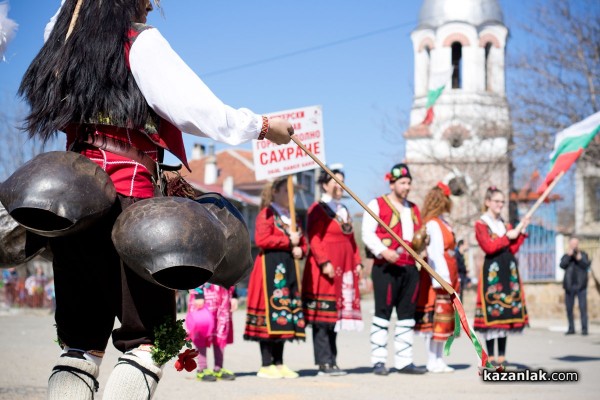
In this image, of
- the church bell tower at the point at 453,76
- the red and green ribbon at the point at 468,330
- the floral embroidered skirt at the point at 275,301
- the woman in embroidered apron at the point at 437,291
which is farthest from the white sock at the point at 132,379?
the church bell tower at the point at 453,76

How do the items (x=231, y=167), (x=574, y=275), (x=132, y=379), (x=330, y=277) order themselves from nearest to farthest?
(x=132, y=379) < (x=330, y=277) < (x=574, y=275) < (x=231, y=167)

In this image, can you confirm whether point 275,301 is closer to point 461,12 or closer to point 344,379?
point 344,379

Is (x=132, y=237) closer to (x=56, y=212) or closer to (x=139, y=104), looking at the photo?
(x=56, y=212)

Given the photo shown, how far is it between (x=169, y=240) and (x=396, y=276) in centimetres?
638

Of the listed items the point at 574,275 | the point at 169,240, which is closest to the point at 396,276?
the point at 169,240

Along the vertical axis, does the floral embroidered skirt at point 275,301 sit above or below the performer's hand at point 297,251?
below

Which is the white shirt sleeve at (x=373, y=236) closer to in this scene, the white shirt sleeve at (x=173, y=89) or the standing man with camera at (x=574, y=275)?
the white shirt sleeve at (x=173, y=89)

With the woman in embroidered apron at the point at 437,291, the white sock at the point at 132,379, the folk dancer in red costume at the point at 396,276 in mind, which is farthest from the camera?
the woman in embroidered apron at the point at 437,291

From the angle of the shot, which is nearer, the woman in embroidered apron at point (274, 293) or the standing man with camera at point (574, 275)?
the woman in embroidered apron at point (274, 293)

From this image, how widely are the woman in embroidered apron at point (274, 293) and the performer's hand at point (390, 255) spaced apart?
0.83 m

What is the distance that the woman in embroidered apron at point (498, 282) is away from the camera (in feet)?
32.6

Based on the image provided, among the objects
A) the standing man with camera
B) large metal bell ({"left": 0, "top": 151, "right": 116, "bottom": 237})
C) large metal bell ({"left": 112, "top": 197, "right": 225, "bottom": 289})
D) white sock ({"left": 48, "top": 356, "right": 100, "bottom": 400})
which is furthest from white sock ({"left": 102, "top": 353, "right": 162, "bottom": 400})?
the standing man with camera

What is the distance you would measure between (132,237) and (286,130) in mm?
922

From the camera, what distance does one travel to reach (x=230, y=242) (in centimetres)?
366
